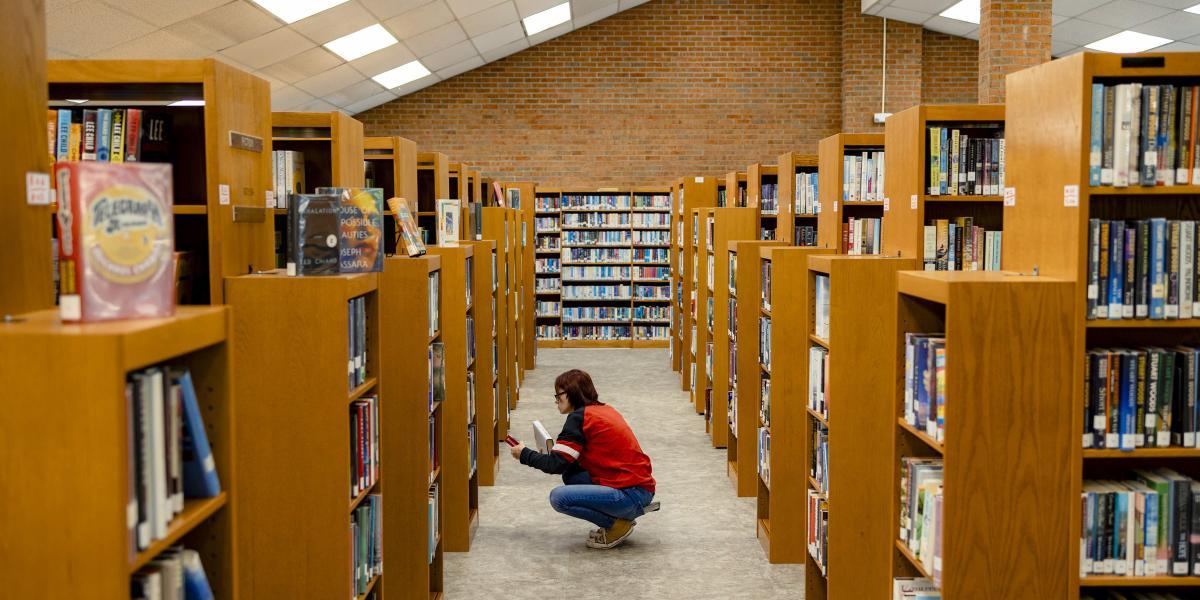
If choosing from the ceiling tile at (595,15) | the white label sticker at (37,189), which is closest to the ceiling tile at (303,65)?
the ceiling tile at (595,15)

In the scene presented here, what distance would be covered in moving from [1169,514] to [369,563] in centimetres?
246

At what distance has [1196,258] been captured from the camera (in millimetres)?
2713

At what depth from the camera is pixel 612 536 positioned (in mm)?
5449

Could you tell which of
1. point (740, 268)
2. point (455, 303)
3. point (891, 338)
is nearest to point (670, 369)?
point (740, 268)

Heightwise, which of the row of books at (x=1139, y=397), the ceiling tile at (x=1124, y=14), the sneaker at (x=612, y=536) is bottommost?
the sneaker at (x=612, y=536)

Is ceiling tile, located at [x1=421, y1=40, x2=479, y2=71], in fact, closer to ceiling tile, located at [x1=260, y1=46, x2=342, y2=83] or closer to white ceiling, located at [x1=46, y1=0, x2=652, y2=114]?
white ceiling, located at [x1=46, y1=0, x2=652, y2=114]

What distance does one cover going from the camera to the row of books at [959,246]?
4.98m

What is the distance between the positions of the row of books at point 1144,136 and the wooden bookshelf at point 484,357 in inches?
153

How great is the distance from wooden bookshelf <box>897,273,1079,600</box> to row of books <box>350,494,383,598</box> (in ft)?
5.93

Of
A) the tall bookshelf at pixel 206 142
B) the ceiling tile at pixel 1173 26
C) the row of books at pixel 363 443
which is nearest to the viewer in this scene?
Result: the row of books at pixel 363 443

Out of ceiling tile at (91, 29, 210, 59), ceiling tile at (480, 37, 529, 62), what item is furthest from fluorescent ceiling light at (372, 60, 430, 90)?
ceiling tile at (91, 29, 210, 59)

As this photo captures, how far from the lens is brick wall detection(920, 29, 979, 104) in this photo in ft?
46.3

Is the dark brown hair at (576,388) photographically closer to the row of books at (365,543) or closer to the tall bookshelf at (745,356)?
the tall bookshelf at (745,356)

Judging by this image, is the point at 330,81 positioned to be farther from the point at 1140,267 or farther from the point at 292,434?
the point at 1140,267
